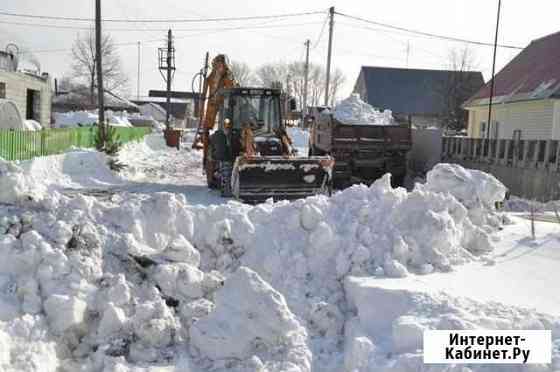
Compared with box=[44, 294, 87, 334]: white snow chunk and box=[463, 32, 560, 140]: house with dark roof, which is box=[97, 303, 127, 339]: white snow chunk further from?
box=[463, 32, 560, 140]: house with dark roof

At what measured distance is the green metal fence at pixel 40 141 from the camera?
15667mm

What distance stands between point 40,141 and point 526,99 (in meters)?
18.3

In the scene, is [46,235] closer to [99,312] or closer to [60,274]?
[60,274]

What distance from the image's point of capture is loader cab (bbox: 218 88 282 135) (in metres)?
14.0

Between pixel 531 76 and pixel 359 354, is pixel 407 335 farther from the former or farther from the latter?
pixel 531 76

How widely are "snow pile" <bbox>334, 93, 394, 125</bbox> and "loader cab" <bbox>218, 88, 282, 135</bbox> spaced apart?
381 cm

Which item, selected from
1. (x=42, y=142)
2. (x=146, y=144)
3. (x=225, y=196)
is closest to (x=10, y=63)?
(x=146, y=144)

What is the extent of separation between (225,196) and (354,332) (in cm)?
885

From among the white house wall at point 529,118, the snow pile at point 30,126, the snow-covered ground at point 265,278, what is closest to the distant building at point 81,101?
the snow pile at point 30,126

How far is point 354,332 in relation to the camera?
17.5ft

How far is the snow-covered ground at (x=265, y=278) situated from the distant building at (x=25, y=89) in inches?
920

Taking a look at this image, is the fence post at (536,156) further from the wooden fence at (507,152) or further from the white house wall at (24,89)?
the white house wall at (24,89)

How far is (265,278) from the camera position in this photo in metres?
6.38

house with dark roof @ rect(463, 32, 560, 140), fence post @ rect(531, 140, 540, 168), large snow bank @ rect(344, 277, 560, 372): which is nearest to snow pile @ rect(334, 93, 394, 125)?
fence post @ rect(531, 140, 540, 168)
